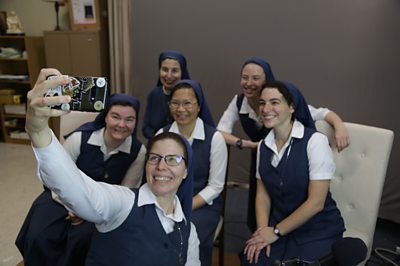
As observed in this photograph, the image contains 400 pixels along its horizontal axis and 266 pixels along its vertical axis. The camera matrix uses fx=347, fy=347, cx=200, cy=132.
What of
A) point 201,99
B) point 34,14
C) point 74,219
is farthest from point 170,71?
point 34,14

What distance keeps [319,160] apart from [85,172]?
1173 mm

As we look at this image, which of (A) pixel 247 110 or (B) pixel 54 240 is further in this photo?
(A) pixel 247 110

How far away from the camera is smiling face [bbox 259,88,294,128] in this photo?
5.19 ft

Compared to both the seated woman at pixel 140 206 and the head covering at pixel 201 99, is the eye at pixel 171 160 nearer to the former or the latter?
the seated woman at pixel 140 206

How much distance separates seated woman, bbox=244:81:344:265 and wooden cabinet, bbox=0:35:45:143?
134 inches

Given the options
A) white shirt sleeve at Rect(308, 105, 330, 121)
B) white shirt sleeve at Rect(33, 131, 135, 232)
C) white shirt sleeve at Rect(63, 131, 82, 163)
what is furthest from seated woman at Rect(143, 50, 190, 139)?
white shirt sleeve at Rect(33, 131, 135, 232)

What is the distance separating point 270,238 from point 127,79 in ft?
8.30

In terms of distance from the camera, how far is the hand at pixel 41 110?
78 cm

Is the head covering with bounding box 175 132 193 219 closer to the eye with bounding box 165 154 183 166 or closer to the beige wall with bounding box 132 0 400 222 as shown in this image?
the eye with bounding box 165 154 183 166

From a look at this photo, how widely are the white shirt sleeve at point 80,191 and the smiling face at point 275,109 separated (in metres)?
0.73

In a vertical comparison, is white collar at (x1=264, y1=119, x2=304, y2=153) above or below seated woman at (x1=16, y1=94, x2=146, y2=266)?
above

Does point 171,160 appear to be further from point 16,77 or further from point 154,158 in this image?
point 16,77

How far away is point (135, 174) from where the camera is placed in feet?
6.17

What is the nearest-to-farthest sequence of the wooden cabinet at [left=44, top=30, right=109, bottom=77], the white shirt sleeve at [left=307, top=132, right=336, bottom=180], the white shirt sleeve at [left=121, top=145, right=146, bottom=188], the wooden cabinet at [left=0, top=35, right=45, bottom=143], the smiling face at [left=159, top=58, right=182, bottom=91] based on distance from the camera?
the white shirt sleeve at [left=307, top=132, right=336, bottom=180] → the white shirt sleeve at [left=121, top=145, right=146, bottom=188] → the smiling face at [left=159, top=58, right=182, bottom=91] → the wooden cabinet at [left=44, top=30, right=109, bottom=77] → the wooden cabinet at [left=0, top=35, right=45, bottom=143]
